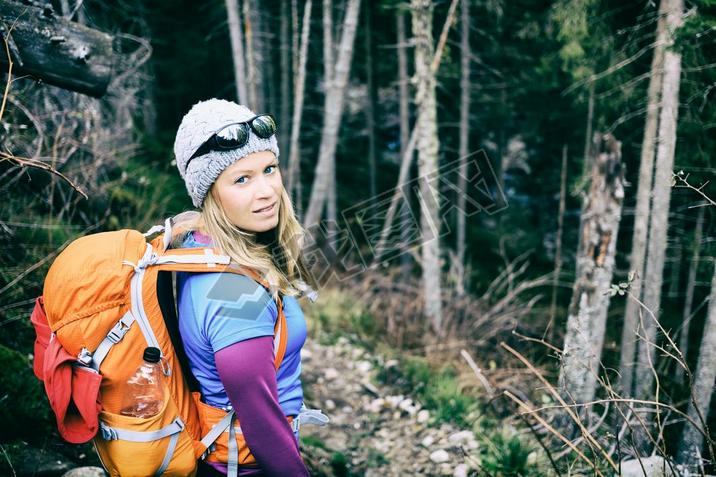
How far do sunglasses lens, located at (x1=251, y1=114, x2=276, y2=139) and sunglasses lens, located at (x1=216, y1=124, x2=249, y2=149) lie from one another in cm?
7

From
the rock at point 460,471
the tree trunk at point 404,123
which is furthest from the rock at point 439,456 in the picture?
the tree trunk at point 404,123

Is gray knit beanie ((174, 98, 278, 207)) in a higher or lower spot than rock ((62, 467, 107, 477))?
higher

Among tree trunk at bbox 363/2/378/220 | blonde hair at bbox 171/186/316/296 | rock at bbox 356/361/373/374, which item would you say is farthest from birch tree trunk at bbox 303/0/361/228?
blonde hair at bbox 171/186/316/296

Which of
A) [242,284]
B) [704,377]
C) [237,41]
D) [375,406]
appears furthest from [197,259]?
[237,41]

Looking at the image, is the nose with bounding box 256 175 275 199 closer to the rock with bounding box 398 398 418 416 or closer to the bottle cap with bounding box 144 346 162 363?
the bottle cap with bounding box 144 346 162 363

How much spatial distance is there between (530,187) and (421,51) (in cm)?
970

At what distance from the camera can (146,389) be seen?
1.71 m

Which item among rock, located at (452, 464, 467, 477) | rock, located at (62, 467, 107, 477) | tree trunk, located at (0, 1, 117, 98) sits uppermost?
tree trunk, located at (0, 1, 117, 98)

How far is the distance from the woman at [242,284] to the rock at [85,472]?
1359 mm

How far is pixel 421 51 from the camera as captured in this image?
7395 mm

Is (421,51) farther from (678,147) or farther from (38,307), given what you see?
(38,307)

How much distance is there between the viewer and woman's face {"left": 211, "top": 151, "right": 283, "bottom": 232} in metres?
1.87

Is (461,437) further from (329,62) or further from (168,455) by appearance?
(329,62)

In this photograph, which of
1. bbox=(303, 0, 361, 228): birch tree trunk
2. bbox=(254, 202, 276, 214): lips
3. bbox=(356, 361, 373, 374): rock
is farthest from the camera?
bbox=(303, 0, 361, 228): birch tree trunk
